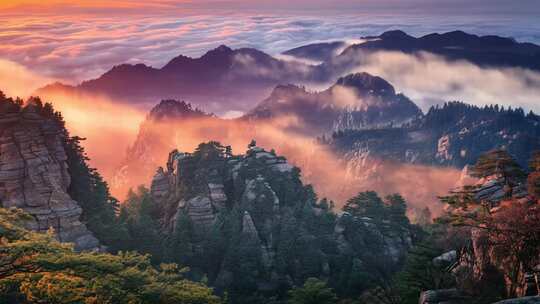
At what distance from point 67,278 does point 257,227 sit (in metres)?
53.2

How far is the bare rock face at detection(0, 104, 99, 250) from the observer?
5656 centimetres

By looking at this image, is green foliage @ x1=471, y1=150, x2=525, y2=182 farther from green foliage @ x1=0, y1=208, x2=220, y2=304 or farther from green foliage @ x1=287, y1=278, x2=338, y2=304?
green foliage @ x1=0, y1=208, x2=220, y2=304

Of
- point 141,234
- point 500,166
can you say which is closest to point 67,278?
point 500,166

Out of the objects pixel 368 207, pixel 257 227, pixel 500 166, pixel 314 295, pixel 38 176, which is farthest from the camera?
pixel 368 207

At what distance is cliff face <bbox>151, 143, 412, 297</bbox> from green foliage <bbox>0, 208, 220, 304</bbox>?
39.5 metres

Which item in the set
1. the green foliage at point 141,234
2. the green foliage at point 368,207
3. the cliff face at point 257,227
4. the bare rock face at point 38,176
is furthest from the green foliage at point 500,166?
the bare rock face at point 38,176

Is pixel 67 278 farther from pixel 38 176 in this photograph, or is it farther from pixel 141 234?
pixel 141 234

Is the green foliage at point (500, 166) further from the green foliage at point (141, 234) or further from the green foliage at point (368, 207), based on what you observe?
the green foliage at point (141, 234)

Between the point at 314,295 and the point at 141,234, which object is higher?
the point at 141,234

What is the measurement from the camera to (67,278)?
26359 millimetres

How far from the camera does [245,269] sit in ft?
231

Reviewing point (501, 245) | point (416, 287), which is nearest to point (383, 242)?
point (416, 287)

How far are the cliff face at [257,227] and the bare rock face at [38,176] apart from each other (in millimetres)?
15993

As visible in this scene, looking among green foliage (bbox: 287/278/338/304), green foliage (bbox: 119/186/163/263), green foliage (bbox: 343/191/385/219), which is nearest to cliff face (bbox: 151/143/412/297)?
green foliage (bbox: 119/186/163/263)
